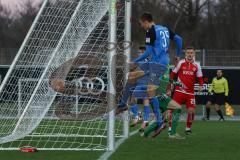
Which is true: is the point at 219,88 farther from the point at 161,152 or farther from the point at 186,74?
the point at 161,152

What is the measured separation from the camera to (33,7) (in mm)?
52156

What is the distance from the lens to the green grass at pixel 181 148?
971cm

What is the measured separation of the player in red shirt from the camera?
14.6 m

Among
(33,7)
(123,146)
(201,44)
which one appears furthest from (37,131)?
(201,44)

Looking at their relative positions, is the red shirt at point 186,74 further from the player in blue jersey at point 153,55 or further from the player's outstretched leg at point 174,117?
the player in blue jersey at point 153,55

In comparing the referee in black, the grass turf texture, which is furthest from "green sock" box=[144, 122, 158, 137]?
the referee in black

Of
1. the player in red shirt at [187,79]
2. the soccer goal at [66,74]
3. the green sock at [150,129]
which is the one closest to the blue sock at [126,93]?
the soccer goal at [66,74]

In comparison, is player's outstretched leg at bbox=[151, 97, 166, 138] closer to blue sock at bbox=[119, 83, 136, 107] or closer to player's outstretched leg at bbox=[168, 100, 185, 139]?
player's outstretched leg at bbox=[168, 100, 185, 139]

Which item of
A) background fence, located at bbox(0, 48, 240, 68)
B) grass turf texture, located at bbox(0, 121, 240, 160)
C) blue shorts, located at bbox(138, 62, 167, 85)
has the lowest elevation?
grass turf texture, located at bbox(0, 121, 240, 160)

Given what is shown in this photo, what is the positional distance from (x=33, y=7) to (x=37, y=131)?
128 feet

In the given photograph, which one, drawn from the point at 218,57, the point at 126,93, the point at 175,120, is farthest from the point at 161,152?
the point at 218,57

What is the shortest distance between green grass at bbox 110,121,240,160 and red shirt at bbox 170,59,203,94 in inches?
49.7

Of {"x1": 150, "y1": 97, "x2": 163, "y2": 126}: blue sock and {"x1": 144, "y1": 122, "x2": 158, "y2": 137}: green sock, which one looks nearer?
{"x1": 150, "y1": 97, "x2": 163, "y2": 126}: blue sock

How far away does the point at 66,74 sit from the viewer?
12.4 m
